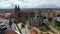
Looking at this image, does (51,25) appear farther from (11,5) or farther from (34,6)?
(11,5)

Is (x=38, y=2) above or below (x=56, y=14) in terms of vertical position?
above

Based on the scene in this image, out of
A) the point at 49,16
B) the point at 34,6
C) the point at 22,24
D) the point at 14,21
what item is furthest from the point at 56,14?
the point at 14,21

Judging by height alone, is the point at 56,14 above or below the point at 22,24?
above

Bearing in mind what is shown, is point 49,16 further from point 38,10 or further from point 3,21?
point 3,21

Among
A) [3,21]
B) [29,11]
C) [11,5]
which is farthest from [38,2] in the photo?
[3,21]

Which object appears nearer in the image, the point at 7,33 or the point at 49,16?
the point at 7,33

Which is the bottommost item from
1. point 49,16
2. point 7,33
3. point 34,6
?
point 7,33

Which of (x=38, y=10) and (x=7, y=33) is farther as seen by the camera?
(x=38, y=10)

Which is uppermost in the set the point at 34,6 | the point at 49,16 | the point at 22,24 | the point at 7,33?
the point at 34,6
